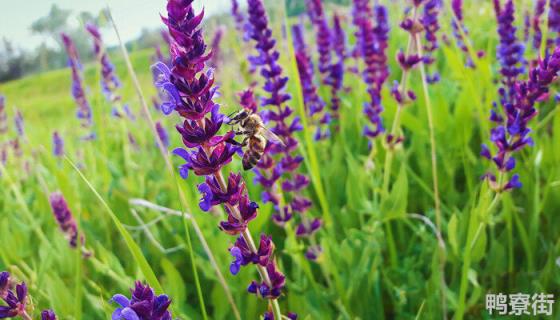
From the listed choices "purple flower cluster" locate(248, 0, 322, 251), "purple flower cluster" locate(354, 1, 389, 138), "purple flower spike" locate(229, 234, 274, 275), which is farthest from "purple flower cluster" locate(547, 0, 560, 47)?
"purple flower spike" locate(229, 234, 274, 275)

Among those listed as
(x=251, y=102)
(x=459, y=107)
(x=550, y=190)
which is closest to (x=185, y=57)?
(x=251, y=102)

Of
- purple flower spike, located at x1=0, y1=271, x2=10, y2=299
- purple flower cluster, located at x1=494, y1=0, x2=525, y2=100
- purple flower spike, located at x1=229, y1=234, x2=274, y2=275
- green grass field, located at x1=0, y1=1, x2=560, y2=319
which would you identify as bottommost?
green grass field, located at x1=0, y1=1, x2=560, y2=319

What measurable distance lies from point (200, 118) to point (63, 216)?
125 centimetres

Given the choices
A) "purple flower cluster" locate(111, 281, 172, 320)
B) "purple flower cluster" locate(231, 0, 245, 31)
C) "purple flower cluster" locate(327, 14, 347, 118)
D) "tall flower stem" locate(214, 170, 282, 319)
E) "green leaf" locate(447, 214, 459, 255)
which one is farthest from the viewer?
"purple flower cluster" locate(231, 0, 245, 31)

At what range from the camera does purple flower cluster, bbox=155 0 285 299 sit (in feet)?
2.87

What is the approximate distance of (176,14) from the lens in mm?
874

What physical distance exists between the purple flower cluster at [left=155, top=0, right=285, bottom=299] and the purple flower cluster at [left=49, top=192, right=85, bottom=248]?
41.7 inches

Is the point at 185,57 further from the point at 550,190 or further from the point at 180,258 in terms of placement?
the point at 550,190

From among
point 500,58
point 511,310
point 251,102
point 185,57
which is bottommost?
point 511,310

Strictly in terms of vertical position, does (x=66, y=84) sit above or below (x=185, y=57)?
above

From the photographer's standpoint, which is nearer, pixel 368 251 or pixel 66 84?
pixel 368 251

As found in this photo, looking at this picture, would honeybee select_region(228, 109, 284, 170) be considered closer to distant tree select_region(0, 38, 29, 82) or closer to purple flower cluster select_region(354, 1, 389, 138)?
purple flower cluster select_region(354, 1, 389, 138)

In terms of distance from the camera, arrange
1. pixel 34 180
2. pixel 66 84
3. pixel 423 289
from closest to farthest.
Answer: pixel 423 289, pixel 34 180, pixel 66 84

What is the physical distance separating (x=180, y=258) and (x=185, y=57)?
1687 mm
